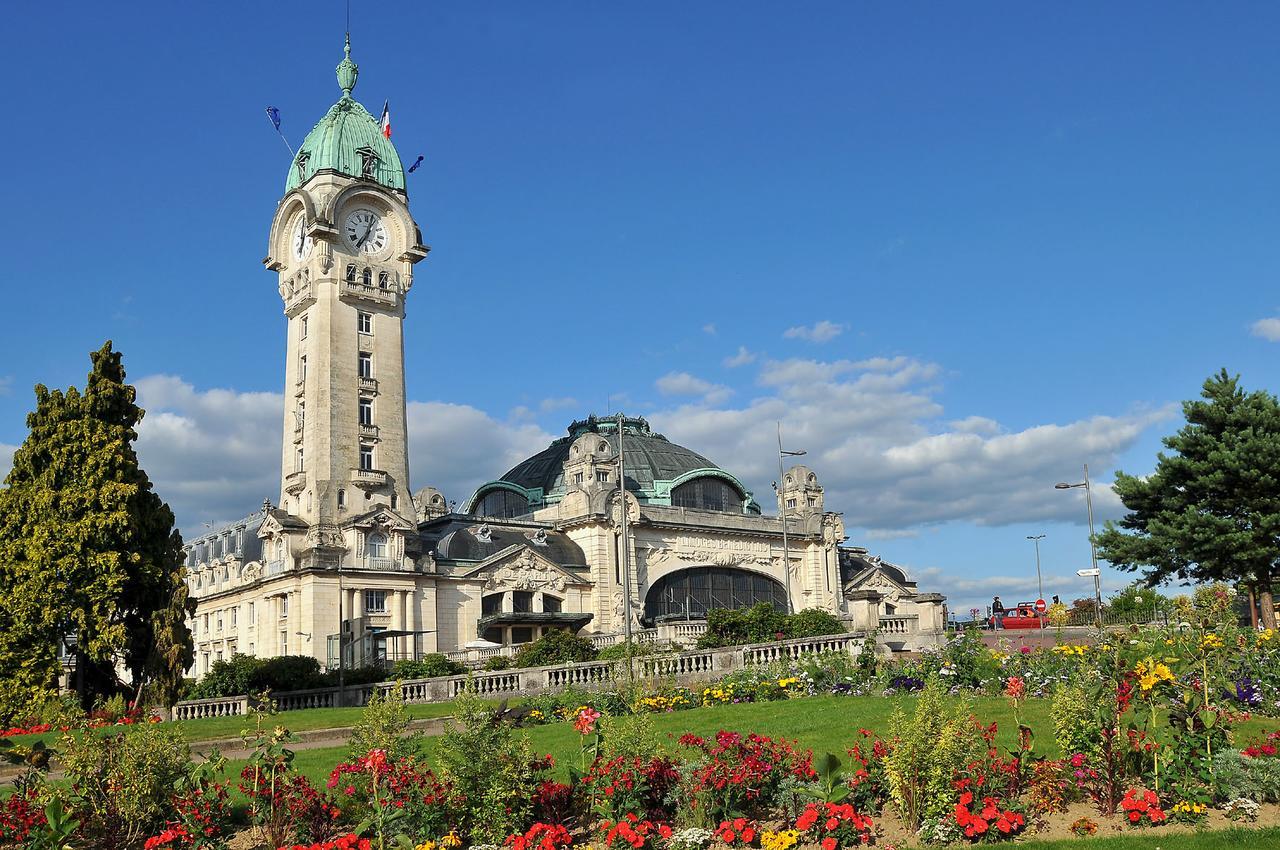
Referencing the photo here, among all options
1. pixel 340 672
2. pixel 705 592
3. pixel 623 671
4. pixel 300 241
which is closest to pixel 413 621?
pixel 340 672

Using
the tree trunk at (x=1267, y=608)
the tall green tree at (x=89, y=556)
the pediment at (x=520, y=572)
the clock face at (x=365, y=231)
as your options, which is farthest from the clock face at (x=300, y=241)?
the tree trunk at (x=1267, y=608)

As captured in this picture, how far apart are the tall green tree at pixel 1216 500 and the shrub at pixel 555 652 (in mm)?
19935

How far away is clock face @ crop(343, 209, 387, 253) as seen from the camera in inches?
2527

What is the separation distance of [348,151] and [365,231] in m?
4.78

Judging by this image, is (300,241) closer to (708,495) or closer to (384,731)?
(708,495)

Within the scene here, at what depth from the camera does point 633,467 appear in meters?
76.9

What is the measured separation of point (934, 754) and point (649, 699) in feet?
A: 42.9

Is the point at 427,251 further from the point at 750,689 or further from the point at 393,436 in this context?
the point at 750,689

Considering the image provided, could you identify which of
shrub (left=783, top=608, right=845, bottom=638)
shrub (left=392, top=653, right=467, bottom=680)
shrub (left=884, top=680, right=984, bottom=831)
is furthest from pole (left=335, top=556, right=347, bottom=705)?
shrub (left=884, top=680, right=984, bottom=831)

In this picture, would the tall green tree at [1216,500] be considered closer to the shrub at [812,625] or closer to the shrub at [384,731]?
the shrub at [812,625]

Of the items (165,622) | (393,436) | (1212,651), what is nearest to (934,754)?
(1212,651)

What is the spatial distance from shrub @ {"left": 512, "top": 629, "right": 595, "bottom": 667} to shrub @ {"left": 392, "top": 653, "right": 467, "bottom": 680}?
10.3ft

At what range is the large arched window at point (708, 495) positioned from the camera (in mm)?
75625

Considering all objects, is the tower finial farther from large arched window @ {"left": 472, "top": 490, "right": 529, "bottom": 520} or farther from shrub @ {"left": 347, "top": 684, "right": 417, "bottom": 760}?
shrub @ {"left": 347, "top": 684, "right": 417, "bottom": 760}
